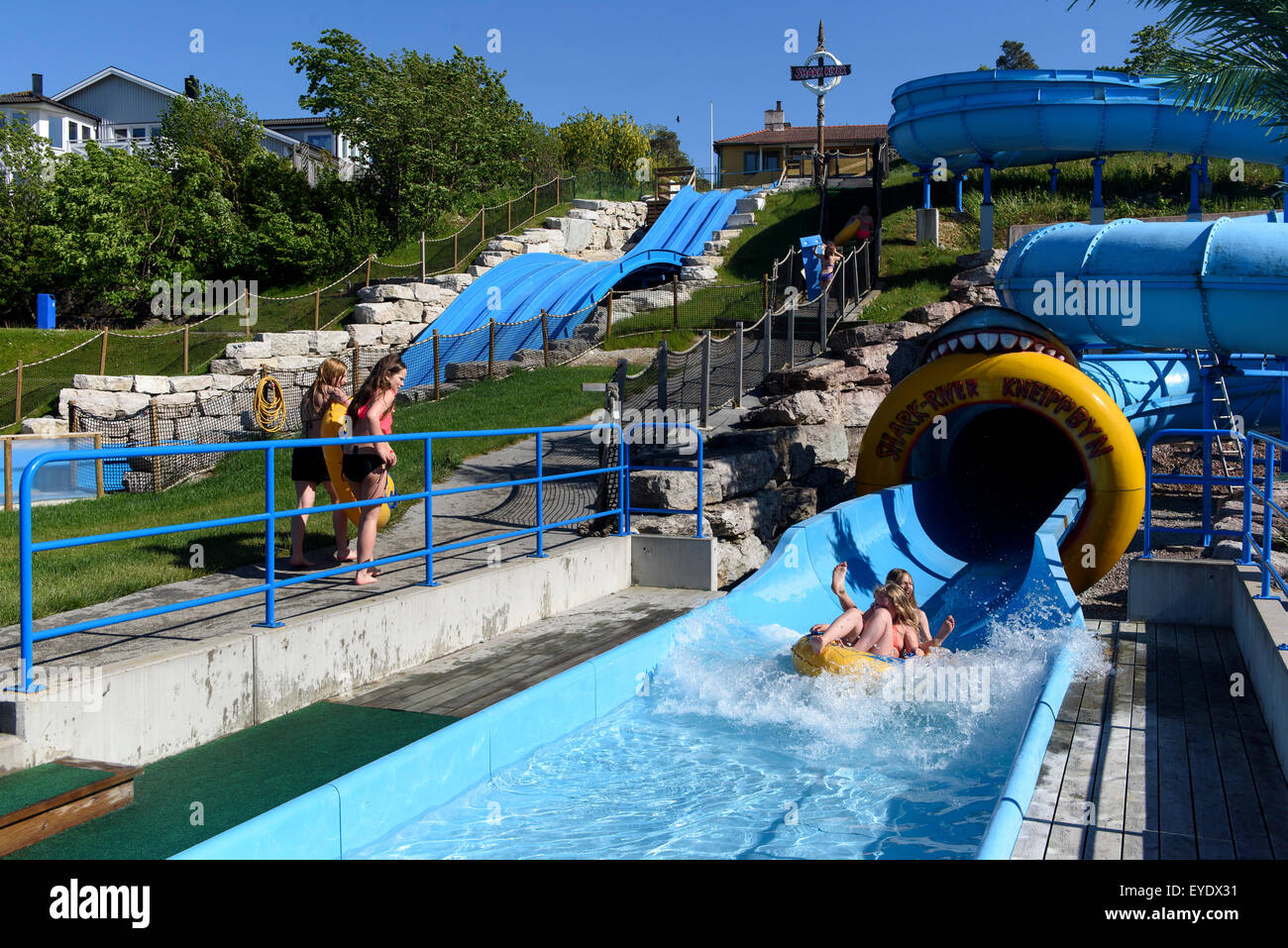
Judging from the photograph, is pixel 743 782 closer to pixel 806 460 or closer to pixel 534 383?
pixel 806 460

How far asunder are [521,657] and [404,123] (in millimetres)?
26585

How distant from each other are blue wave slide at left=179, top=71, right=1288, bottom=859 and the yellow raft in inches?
3.7

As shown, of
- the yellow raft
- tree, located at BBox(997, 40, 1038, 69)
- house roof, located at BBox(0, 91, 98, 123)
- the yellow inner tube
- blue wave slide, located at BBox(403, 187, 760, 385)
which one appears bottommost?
the yellow raft

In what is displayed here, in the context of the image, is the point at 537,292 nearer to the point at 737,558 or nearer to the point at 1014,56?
the point at 737,558

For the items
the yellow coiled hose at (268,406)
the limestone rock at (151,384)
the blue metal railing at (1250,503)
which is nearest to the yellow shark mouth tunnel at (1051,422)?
the blue metal railing at (1250,503)

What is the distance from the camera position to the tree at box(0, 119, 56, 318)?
2794cm

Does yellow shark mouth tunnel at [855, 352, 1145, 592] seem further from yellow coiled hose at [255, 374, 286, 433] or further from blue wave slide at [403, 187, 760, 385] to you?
blue wave slide at [403, 187, 760, 385]

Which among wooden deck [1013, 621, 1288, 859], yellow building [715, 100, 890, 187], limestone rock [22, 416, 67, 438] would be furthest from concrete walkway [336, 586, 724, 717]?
yellow building [715, 100, 890, 187]

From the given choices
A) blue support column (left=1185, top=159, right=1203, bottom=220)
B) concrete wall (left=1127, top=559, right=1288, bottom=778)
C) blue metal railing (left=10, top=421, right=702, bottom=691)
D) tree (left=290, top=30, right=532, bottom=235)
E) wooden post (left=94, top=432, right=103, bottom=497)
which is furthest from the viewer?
tree (left=290, top=30, right=532, bottom=235)

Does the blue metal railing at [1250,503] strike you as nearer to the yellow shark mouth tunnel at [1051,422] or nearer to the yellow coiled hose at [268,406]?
the yellow shark mouth tunnel at [1051,422]

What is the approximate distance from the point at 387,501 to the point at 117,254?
24029mm

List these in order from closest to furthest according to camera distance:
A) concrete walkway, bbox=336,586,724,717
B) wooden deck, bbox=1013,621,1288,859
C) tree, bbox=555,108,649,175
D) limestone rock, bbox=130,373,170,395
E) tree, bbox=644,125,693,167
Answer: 1. wooden deck, bbox=1013,621,1288,859
2. concrete walkway, bbox=336,586,724,717
3. limestone rock, bbox=130,373,170,395
4. tree, bbox=555,108,649,175
5. tree, bbox=644,125,693,167

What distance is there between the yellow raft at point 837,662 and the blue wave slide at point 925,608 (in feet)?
0.31
